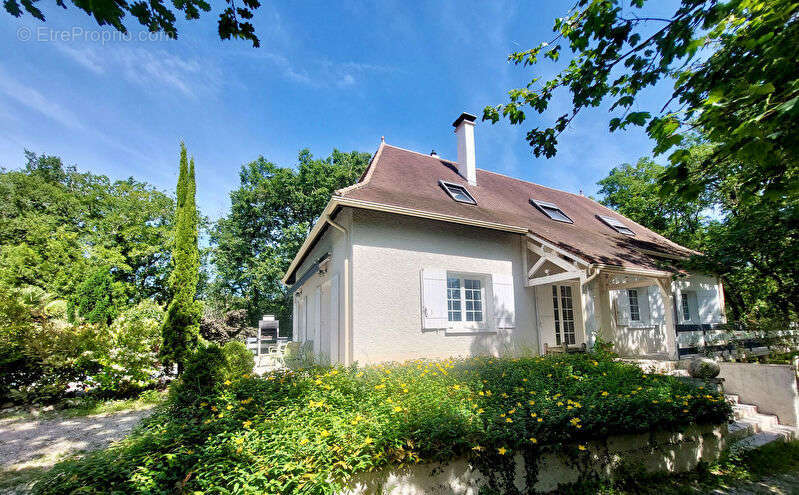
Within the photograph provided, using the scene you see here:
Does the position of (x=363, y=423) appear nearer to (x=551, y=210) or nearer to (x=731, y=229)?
(x=731, y=229)

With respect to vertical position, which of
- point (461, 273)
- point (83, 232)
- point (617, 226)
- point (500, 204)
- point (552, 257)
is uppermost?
point (83, 232)

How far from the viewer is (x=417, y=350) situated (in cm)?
729

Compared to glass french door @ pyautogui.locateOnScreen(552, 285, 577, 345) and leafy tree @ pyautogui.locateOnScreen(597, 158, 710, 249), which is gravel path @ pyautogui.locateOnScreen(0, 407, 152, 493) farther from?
leafy tree @ pyautogui.locateOnScreen(597, 158, 710, 249)

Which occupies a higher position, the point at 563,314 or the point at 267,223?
the point at 267,223

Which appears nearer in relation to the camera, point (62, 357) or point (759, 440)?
point (759, 440)

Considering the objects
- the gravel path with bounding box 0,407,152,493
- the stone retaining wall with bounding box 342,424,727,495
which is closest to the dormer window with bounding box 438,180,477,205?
the stone retaining wall with bounding box 342,424,727,495

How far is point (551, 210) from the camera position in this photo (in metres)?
12.3

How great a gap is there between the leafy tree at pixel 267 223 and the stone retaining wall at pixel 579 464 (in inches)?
822

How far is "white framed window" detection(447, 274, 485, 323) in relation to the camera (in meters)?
8.25

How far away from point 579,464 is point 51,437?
8.03 meters

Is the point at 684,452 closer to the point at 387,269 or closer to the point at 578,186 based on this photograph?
the point at 387,269

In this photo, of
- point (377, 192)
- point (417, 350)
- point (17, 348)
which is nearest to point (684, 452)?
point (417, 350)

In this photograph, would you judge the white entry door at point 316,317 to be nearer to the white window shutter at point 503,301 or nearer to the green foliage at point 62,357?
the green foliage at point 62,357

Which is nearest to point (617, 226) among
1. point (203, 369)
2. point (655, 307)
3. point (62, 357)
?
point (655, 307)
